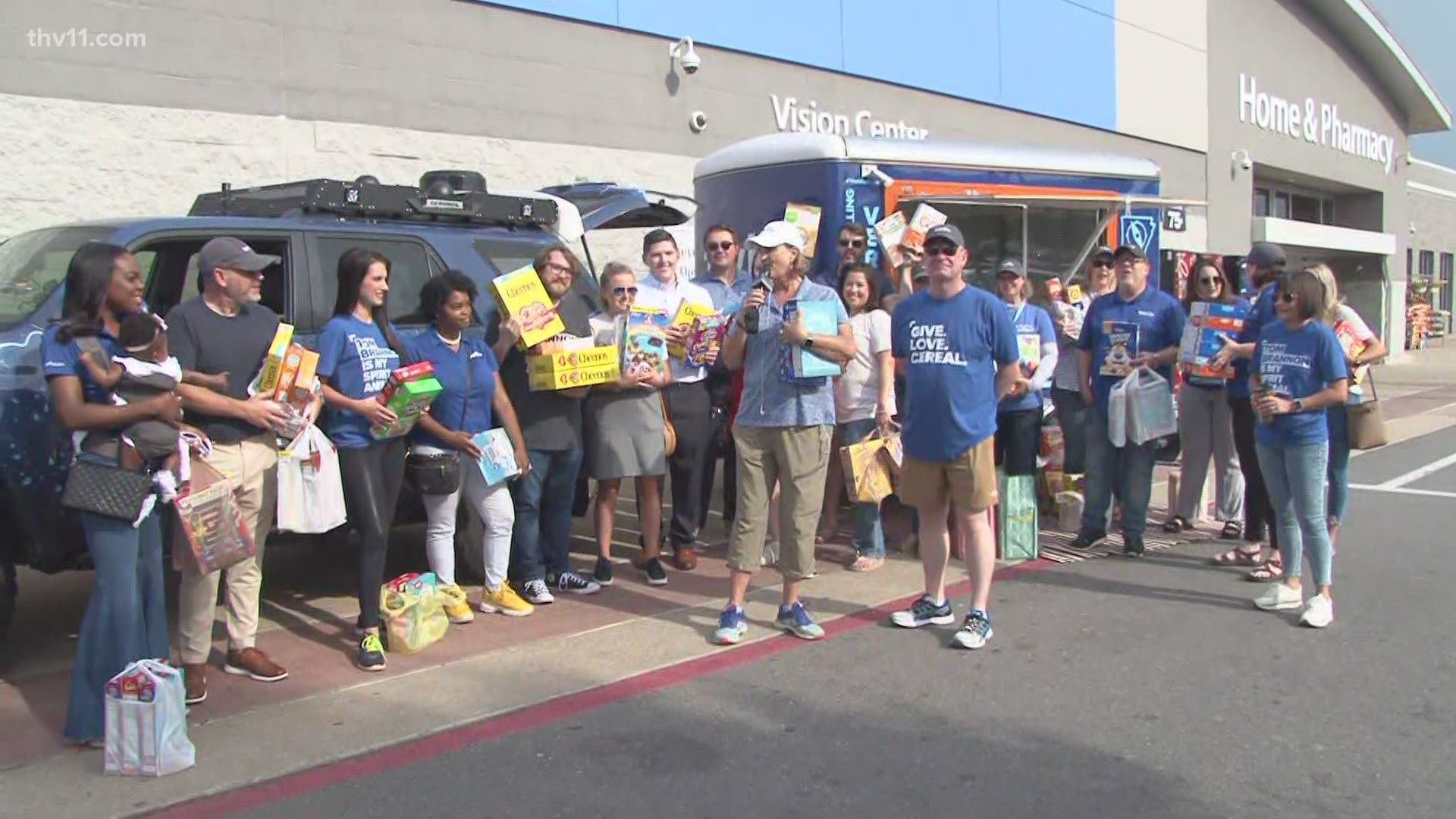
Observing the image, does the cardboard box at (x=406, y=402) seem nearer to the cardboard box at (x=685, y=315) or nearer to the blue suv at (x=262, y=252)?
the blue suv at (x=262, y=252)

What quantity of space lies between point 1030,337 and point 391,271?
3.97m

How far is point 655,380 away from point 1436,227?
124ft

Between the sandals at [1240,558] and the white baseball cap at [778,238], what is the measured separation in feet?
11.7

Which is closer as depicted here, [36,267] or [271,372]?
[271,372]

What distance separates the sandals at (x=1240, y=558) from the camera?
24.3ft

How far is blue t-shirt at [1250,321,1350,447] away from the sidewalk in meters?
2.08

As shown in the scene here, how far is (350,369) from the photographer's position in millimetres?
5348

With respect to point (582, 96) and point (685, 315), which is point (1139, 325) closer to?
point (685, 315)

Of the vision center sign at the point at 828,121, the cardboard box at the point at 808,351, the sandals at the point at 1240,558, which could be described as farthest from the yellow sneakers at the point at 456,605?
the vision center sign at the point at 828,121

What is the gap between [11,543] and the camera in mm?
5172

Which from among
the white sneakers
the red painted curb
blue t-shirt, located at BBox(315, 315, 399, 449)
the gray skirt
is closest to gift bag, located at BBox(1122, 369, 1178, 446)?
the white sneakers

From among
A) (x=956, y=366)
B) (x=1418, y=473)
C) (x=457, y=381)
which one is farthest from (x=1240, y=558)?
(x=1418, y=473)

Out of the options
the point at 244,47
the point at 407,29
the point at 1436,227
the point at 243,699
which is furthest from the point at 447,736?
the point at 1436,227

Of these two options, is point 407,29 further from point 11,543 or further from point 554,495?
point 11,543
